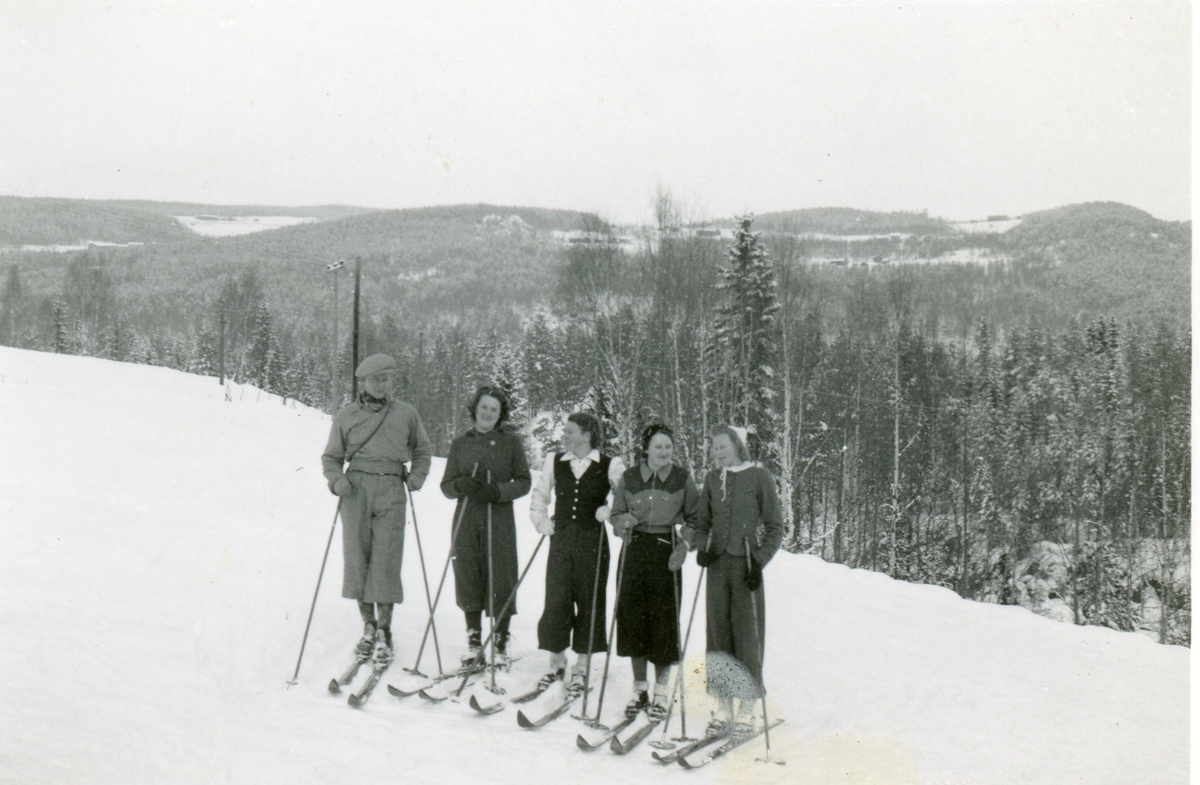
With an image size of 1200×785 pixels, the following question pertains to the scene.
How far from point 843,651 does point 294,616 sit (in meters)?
3.79

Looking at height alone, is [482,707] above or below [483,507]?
below

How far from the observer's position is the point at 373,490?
5.16 meters

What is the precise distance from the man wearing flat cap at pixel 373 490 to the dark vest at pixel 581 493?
3.04 ft

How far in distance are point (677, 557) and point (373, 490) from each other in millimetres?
1883

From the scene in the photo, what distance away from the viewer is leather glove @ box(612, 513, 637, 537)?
4695 millimetres

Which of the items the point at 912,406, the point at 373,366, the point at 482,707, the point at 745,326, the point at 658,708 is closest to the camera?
the point at 482,707

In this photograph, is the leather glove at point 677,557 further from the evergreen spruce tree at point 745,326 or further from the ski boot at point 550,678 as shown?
the evergreen spruce tree at point 745,326

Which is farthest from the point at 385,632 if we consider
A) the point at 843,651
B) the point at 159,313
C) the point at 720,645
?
the point at 159,313

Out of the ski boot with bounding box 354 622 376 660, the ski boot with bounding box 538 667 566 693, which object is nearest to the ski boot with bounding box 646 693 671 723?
the ski boot with bounding box 538 667 566 693

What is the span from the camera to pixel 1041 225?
21.6 metres

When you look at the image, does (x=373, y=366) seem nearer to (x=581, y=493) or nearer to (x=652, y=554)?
(x=581, y=493)

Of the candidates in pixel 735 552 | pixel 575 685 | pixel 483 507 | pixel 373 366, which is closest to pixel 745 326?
pixel 483 507

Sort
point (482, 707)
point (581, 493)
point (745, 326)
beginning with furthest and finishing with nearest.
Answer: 1. point (745, 326)
2. point (581, 493)
3. point (482, 707)

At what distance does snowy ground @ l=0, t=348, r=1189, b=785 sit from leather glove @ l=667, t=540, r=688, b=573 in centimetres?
88
